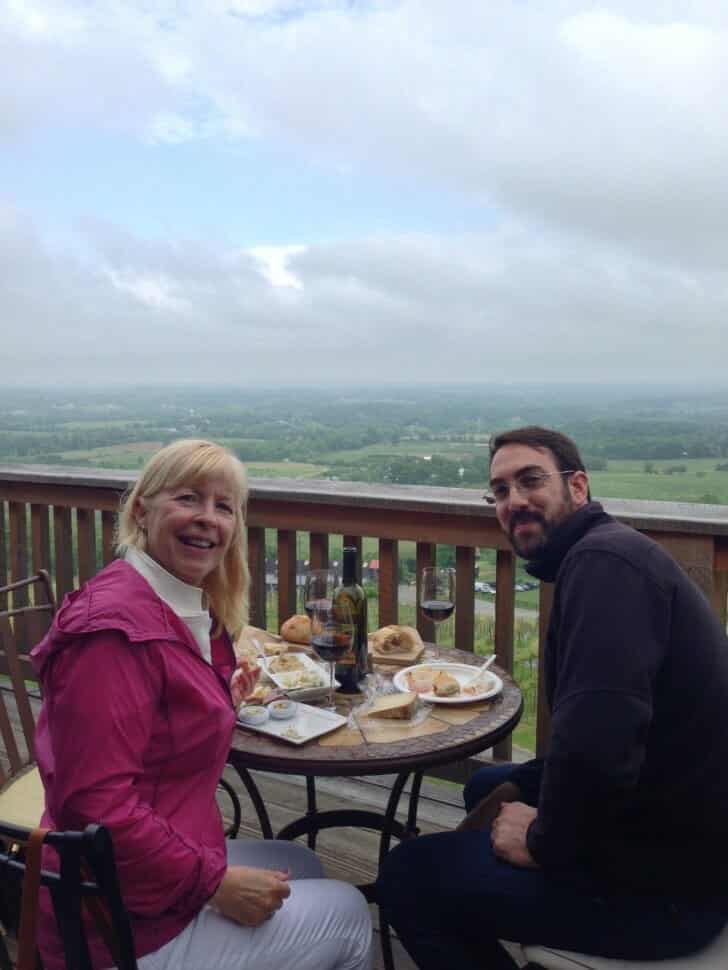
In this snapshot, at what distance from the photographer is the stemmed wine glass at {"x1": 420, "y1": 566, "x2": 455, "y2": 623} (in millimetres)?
2258

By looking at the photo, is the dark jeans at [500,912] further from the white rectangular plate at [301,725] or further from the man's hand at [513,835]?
the white rectangular plate at [301,725]

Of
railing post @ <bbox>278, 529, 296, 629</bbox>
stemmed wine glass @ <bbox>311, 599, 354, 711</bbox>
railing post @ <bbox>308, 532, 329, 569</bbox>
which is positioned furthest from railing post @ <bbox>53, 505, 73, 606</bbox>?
stemmed wine glass @ <bbox>311, 599, 354, 711</bbox>

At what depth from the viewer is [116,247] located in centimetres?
2411

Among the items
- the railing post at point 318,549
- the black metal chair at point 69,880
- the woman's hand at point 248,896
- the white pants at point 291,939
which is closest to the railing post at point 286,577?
the railing post at point 318,549

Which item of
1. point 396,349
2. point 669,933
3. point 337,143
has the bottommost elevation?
point 669,933

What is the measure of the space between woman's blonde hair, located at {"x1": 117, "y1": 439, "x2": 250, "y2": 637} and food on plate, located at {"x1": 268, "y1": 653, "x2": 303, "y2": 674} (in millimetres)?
394

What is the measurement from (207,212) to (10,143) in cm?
236

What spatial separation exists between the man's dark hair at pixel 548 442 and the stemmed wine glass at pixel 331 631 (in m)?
0.58

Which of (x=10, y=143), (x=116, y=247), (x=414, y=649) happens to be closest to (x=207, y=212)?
(x=10, y=143)

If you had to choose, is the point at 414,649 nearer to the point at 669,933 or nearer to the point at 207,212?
the point at 669,933

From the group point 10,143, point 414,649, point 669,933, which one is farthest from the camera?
point 10,143

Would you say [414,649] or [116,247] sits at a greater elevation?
[116,247]

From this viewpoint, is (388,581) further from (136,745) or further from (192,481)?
(136,745)

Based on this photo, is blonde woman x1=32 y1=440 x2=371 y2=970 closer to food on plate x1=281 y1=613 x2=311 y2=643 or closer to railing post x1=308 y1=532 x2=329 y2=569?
food on plate x1=281 y1=613 x2=311 y2=643
